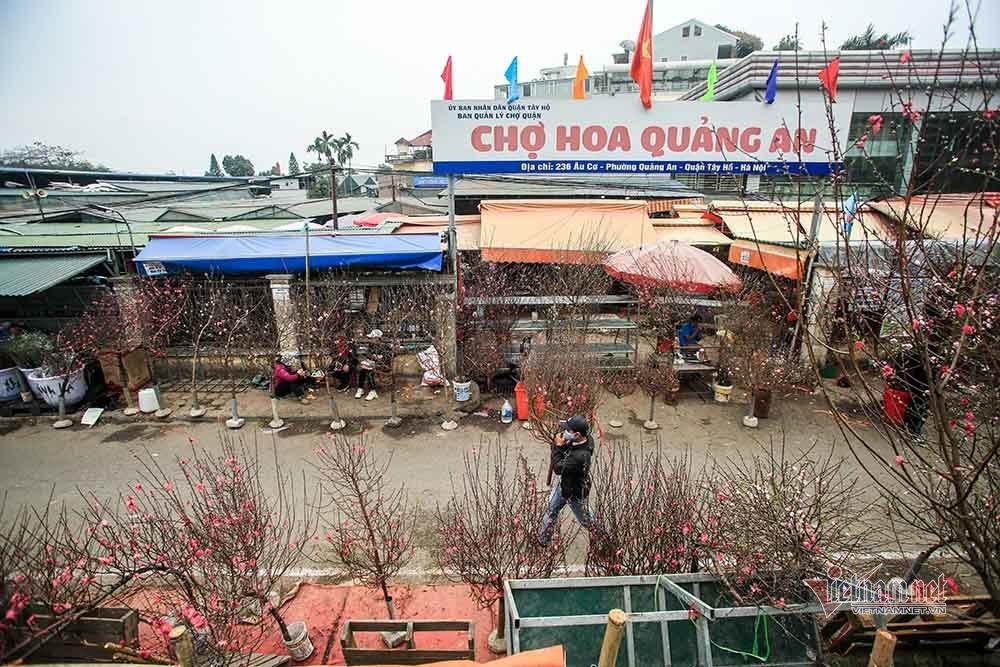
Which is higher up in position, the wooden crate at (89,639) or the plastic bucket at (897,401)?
the plastic bucket at (897,401)

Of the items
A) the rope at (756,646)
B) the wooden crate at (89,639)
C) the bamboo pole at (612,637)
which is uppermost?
the bamboo pole at (612,637)

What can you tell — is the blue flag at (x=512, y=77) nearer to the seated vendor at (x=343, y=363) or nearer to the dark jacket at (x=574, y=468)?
the seated vendor at (x=343, y=363)

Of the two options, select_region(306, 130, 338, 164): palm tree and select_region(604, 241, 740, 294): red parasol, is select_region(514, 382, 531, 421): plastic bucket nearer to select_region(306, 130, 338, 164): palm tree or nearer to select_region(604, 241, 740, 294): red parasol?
select_region(604, 241, 740, 294): red parasol

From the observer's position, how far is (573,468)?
17.2ft

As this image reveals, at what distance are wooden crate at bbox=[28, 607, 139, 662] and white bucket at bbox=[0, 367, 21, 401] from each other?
25.9 ft

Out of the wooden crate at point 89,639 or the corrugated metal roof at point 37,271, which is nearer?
the wooden crate at point 89,639

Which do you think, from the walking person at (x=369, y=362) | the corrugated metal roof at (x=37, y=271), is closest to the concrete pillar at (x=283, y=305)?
the walking person at (x=369, y=362)

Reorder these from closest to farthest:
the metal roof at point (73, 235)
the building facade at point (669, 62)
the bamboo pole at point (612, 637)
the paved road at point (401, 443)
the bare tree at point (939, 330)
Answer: the bare tree at point (939, 330) → the bamboo pole at point (612, 637) → the paved road at point (401, 443) → the metal roof at point (73, 235) → the building facade at point (669, 62)

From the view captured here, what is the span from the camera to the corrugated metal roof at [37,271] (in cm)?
914

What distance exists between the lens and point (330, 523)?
20.5ft

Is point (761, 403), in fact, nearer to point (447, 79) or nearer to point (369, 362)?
point (369, 362)

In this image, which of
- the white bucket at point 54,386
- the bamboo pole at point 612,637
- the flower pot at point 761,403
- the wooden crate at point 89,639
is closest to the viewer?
the bamboo pole at point 612,637

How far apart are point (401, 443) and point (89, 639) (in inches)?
180

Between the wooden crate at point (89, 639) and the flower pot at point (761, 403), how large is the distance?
9.19m
